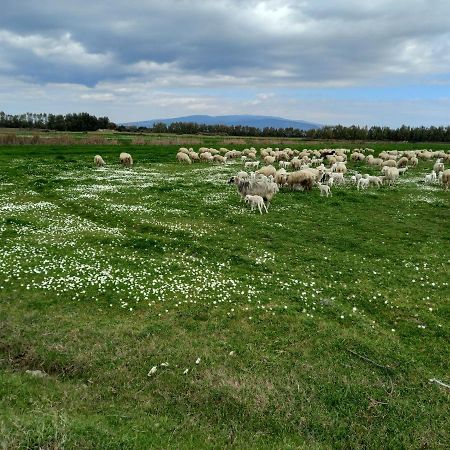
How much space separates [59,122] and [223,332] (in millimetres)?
154957

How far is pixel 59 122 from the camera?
146 m

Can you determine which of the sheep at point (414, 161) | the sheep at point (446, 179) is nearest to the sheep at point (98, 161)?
the sheep at point (446, 179)

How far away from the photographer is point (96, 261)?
16141 millimetres

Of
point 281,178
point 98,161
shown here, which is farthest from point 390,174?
point 98,161

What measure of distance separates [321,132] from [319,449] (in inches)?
6072

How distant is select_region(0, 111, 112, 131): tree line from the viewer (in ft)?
472

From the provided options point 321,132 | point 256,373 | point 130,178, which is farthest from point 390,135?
point 256,373

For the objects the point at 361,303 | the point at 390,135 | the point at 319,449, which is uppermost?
the point at 390,135

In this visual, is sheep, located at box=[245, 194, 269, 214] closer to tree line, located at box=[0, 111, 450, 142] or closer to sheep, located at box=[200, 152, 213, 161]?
sheep, located at box=[200, 152, 213, 161]

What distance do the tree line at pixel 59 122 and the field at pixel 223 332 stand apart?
134m

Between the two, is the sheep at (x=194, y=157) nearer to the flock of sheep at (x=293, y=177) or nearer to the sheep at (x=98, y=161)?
the flock of sheep at (x=293, y=177)

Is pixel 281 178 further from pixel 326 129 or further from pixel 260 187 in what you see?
pixel 326 129

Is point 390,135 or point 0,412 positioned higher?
point 390,135

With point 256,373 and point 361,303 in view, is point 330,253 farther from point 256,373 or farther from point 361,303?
point 256,373
